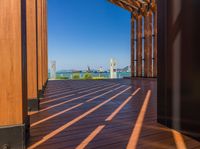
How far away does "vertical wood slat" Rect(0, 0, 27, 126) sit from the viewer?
189 cm

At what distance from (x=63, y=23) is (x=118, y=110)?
26645 mm

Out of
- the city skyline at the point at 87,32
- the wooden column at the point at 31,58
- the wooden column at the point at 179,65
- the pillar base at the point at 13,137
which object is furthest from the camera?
the city skyline at the point at 87,32

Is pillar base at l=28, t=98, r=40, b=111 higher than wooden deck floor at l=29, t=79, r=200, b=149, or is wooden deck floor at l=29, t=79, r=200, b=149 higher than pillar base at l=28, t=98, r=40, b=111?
pillar base at l=28, t=98, r=40, b=111

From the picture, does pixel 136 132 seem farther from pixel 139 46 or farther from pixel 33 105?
pixel 139 46

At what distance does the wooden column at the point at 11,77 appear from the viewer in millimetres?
1884

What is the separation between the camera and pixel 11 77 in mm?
1908

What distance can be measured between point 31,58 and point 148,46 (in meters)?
10.9

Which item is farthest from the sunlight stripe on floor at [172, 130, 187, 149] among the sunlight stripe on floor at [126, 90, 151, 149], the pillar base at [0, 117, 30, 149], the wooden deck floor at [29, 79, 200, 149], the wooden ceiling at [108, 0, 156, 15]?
the wooden ceiling at [108, 0, 156, 15]

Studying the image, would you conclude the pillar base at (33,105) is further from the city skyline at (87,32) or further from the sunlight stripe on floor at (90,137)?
the city skyline at (87,32)

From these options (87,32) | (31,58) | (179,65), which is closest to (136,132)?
(179,65)

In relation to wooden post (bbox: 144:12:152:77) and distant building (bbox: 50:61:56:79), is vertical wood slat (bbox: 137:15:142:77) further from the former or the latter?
distant building (bbox: 50:61:56:79)

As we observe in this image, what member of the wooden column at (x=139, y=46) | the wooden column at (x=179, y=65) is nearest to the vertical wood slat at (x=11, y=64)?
the wooden column at (x=179, y=65)

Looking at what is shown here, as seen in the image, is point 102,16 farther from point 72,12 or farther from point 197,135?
point 197,135

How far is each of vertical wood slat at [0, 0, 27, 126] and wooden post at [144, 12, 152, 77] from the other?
12.1m
